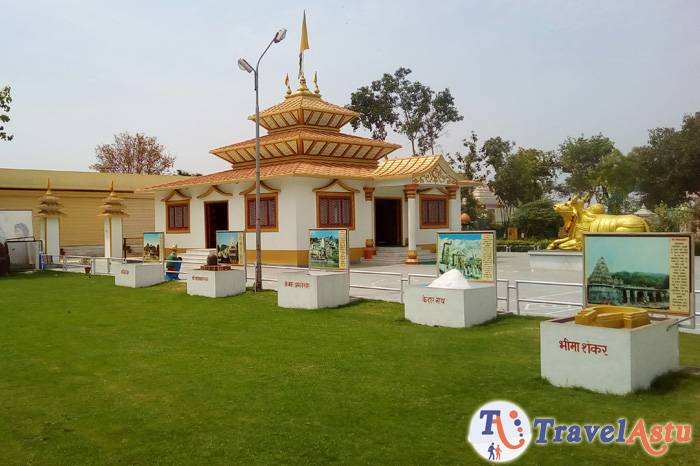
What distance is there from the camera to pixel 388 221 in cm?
2611

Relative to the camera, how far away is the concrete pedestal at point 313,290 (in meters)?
11.7

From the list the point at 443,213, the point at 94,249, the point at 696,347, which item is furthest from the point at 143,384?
the point at 94,249

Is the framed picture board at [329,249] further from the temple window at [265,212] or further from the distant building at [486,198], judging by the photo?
the distant building at [486,198]

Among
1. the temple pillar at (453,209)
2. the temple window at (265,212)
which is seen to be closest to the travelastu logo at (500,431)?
the temple window at (265,212)

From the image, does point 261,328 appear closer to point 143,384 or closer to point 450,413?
point 143,384

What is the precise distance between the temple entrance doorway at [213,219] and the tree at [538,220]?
62.0ft

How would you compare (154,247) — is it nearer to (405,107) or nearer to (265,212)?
(265,212)

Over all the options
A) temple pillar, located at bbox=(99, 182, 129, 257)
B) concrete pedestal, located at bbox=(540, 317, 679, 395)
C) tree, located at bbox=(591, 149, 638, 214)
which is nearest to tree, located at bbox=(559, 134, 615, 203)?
tree, located at bbox=(591, 149, 638, 214)

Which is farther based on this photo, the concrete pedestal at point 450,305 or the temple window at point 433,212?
the temple window at point 433,212

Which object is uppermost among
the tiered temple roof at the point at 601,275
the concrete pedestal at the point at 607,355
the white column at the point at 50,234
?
the white column at the point at 50,234

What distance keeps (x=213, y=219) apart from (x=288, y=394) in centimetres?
2069

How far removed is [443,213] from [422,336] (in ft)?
55.9

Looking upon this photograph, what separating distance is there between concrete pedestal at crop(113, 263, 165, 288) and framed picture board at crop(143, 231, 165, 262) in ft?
2.86

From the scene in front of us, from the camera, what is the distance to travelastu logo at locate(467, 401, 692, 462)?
4.46 m
